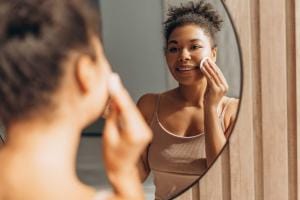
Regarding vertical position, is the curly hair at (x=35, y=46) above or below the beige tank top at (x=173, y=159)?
above

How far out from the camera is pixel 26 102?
31.9 inches

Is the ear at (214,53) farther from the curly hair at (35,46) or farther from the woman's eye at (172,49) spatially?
the curly hair at (35,46)

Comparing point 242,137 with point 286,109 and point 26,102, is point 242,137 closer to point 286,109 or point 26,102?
point 286,109

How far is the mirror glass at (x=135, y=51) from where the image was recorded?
2.96 ft

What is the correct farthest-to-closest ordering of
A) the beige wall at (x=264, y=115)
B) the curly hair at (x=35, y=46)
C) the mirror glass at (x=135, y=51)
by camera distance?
the beige wall at (x=264, y=115) → the mirror glass at (x=135, y=51) → the curly hair at (x=35, y=46)

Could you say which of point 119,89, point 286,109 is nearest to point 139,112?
point 119,89

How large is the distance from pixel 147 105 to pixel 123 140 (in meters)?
0.13

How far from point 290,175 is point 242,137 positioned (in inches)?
4.7

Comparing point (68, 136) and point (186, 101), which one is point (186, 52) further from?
point (68, 136)

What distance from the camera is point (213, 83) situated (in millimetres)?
971

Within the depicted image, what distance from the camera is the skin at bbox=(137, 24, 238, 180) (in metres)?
0.95

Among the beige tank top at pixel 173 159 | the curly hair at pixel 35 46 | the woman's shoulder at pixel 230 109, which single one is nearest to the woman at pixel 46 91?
the curly hair at pixel 35 46

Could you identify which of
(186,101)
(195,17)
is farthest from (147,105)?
(195,17)

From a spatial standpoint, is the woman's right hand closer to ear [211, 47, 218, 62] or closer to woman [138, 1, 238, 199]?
woman [138, 1, 238, 199]
